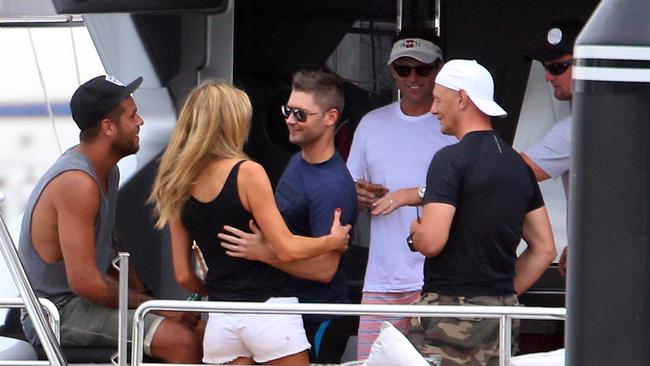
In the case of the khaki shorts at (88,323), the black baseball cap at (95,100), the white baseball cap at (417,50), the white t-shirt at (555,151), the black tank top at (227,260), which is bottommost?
the khaki shorts at (88,323)

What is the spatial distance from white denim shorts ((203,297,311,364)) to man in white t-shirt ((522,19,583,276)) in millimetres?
1034

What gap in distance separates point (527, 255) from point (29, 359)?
5.37 ft

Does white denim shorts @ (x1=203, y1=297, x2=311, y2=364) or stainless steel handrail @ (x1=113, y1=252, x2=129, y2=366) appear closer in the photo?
stainless steel handrail @ (x1=113, y1=252, x2=129, y2=366)

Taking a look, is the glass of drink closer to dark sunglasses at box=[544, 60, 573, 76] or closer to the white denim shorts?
the white denim shorts

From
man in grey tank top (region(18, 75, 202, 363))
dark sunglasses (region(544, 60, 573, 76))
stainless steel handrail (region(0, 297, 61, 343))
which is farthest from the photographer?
dark sunglasses (region(544, 60, 573, 76))

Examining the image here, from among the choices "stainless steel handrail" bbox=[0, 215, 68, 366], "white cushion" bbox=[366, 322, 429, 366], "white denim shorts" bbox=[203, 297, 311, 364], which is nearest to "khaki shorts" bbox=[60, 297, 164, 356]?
"white denim shorts" bbox=[203, 297, 311, 364]

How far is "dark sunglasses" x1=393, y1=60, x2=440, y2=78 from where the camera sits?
4742mm

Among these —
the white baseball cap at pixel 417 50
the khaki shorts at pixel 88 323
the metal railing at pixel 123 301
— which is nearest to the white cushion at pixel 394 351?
the metal railing at pixel 123 301

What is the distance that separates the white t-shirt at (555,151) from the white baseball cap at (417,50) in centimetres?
48

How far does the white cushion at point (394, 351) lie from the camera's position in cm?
368

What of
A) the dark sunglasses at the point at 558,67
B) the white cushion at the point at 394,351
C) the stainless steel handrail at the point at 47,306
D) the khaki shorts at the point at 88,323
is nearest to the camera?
the white cushion at the point at 394,351

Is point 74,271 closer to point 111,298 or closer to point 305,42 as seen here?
point 111,298

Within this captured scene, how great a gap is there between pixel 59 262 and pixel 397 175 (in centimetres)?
114

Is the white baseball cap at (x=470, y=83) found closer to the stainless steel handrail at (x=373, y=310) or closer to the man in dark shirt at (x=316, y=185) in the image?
the man in dark shirt at (x=316, y=185)
